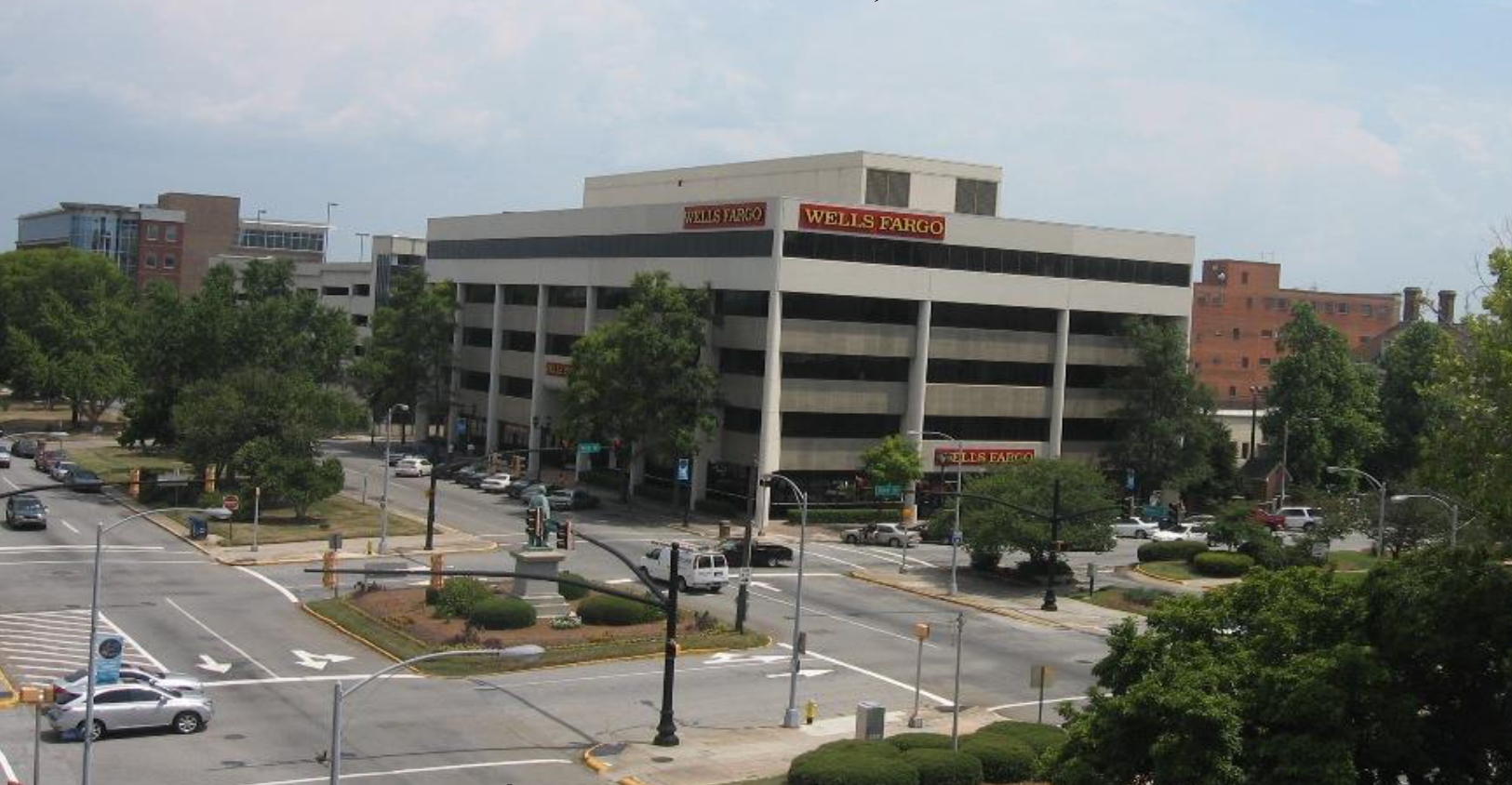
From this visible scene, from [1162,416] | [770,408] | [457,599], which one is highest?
[1162,416]

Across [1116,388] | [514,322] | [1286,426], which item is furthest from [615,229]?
[1286,426]

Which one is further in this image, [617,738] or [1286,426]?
[1286,426]

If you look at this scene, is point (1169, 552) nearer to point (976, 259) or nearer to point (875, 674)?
point (976, 259)

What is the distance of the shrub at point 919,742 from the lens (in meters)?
38.5

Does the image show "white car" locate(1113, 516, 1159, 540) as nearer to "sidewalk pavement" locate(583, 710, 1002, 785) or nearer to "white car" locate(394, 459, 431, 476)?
"white car" locate(394, 459, 431, 476)

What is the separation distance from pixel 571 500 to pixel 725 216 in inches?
742

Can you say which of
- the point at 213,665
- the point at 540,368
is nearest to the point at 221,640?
the point at 213,665

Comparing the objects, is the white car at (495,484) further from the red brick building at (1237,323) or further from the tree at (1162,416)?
the red brick building at (1237,323)

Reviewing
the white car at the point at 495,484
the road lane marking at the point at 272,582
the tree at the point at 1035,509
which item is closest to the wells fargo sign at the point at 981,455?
the tree at the point at 1035,509

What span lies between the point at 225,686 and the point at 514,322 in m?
70.1

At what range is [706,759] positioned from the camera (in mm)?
41594

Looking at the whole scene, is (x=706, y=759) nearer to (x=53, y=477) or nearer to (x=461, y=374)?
(x=53, y=477)

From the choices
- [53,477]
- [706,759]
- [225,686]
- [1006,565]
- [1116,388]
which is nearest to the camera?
[706,759]

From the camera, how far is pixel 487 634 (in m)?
54.8
